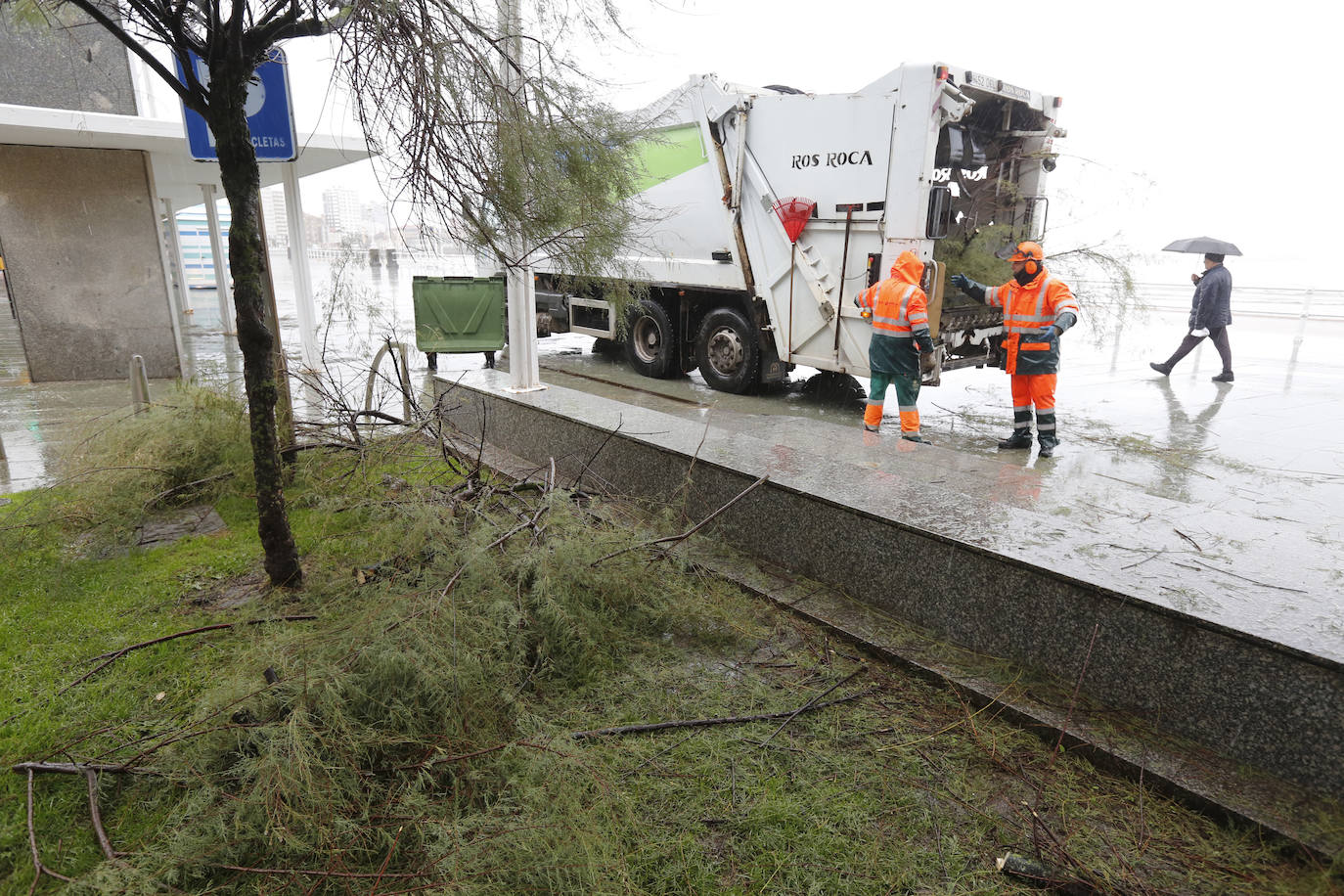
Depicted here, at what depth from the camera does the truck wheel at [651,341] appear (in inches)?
349

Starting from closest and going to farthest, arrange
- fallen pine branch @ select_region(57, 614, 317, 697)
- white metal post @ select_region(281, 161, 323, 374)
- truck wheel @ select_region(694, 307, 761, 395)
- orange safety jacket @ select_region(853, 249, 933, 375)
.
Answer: fallen pine branch @ select_region(57, 614, 317, 697), orange safety jacket @ select_region(853, 249, 933, 375), white metal post @ select_region(281, 161, 323, 374), truck wheel @ select_region(694, 307, 761, 395)

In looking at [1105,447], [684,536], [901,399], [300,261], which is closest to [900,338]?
[901,399]

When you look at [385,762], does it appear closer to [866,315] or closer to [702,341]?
[866,315]

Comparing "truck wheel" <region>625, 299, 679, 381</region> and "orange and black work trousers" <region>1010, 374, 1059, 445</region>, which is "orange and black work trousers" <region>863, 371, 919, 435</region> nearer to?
"orange and black work trousers" <region>1010, 374, 1059, 445</region>

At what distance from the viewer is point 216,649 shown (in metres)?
2.93

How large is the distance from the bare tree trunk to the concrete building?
5340mm

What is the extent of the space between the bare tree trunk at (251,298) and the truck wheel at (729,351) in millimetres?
5382

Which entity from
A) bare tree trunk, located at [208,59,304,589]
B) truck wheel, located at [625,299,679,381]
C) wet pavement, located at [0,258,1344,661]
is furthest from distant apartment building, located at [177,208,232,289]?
bare tree trunk, located at [208,59,304,589]

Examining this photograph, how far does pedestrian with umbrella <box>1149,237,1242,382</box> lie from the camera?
8828 millimetres

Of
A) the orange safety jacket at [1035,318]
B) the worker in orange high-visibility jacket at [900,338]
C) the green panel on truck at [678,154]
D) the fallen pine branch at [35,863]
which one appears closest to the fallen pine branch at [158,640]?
the fallen pine branch at [35,863]

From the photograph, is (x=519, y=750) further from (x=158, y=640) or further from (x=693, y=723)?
(x=158, y=640)

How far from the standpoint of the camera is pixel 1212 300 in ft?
29.1

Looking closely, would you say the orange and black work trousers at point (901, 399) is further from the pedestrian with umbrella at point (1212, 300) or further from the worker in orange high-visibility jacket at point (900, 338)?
the pedestrian with umbrella at point (1212, 300)

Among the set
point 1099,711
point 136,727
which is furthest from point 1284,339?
point 136,727
